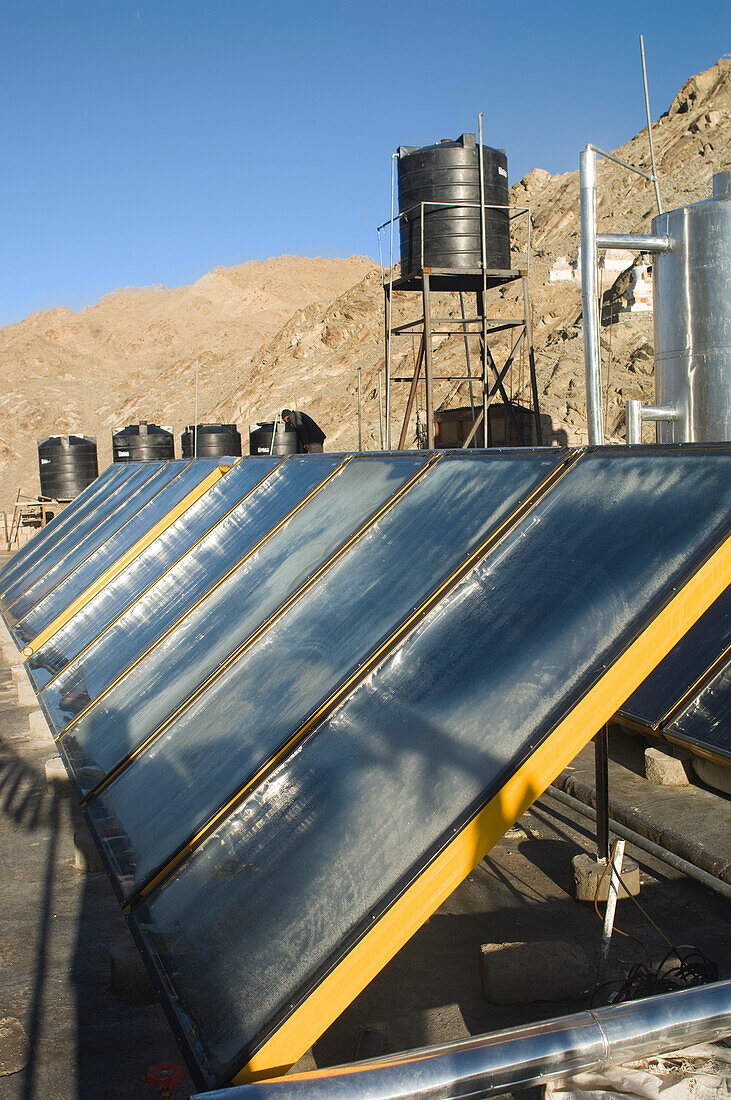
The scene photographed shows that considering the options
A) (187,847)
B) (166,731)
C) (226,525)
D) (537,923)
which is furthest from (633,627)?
(226,525)

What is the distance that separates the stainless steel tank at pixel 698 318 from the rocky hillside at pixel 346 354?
2067 centimetres

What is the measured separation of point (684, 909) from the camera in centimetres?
437

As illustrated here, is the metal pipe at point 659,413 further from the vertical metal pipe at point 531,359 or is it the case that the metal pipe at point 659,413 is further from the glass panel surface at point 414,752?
the vertical metal pipe at point 531,359

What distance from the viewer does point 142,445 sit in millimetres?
27188

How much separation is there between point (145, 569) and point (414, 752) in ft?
14.3

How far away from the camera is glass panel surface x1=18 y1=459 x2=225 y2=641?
7328 millimetres

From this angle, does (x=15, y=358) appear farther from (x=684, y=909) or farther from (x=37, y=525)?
(x=684, y=909)

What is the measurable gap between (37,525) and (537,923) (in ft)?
82.1

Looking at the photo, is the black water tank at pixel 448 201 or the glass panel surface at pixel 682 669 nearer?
the glass panel surface at pixel 682 669

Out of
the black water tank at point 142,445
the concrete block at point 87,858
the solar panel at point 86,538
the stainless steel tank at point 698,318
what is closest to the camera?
the concrete block at point 87,858

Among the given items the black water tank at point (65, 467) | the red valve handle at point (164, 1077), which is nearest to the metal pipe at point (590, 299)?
the red valve handle at point (164, 1077)

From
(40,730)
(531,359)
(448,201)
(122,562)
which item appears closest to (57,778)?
(40,730)

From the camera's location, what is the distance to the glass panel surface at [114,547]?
24.0 feet

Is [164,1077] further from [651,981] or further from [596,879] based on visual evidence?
[596,879]
